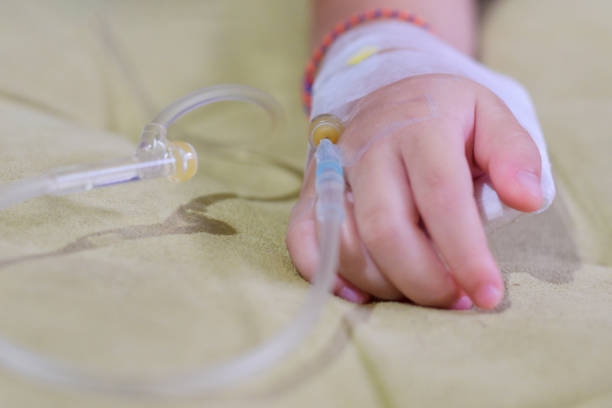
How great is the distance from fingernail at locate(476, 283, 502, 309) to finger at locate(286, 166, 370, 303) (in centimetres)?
10

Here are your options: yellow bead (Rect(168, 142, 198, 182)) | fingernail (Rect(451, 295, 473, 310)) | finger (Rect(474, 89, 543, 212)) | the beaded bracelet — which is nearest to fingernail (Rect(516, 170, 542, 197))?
finger (Rect(474, 89, 543, 212))

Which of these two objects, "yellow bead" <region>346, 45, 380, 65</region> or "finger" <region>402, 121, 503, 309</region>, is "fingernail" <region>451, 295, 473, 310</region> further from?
"yellow bead" <region>346, 45, 380, 65</region>

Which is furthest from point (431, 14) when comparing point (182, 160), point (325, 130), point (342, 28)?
point (182, 160)

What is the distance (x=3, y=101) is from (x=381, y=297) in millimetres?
589

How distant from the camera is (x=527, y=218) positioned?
0.64m

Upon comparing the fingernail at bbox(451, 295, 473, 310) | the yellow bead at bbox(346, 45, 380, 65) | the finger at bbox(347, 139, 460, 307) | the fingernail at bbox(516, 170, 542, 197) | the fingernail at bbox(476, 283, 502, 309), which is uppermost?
the yellow bead at bbox(346, 45, 380, 65)

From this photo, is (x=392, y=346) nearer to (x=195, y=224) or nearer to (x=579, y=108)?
(x=195, y=224)

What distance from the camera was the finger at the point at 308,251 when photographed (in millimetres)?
460

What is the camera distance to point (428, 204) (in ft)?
1.46

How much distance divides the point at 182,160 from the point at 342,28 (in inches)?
17.2

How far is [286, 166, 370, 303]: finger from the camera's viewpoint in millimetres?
460

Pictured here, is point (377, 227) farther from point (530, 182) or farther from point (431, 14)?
point (431, 14)

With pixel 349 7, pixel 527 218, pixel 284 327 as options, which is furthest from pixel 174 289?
pixel 349 7

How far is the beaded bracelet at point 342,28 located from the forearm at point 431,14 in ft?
0.16
